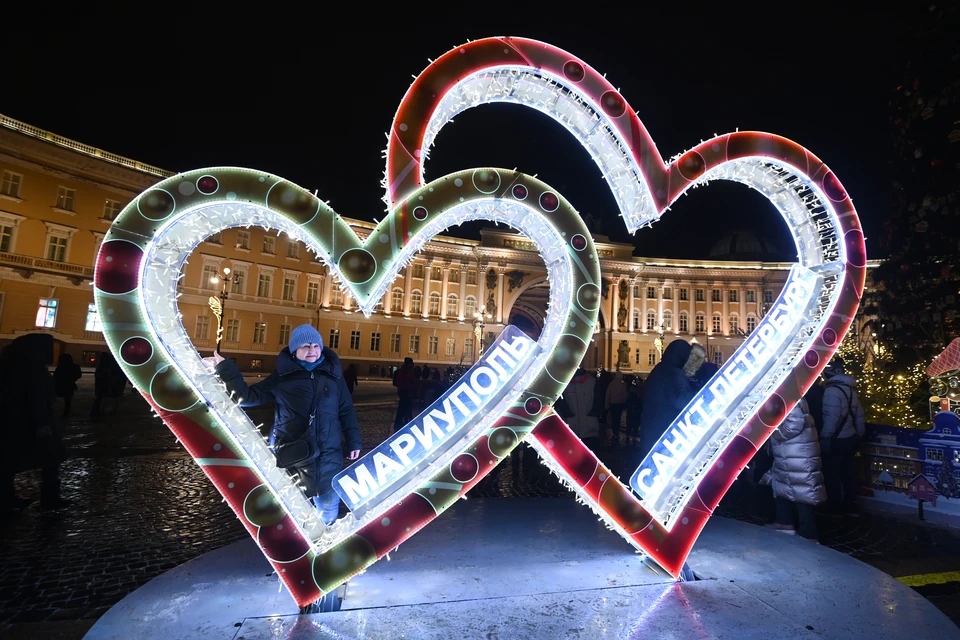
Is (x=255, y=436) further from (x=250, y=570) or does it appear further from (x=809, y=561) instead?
(x=809, y=561)

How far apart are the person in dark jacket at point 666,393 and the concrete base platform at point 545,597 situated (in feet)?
3.48

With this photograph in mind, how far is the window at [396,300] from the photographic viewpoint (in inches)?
1775

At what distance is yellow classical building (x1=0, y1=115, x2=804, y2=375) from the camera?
27.5 meters

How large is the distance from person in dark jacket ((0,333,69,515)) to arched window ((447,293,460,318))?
143ft

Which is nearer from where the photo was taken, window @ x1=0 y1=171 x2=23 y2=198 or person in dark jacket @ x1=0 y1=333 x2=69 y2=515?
person in dark jacket @ x1=0 y1=333 x2=69 y2=515

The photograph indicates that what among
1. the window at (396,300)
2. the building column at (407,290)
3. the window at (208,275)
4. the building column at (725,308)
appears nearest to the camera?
the window at (208,275)

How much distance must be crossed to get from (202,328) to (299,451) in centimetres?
3570

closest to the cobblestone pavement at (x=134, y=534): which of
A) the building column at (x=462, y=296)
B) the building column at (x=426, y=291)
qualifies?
the building column at (x=426, y=291)

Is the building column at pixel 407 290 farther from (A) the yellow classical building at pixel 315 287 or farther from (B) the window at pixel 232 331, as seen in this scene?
(B) the window at pixel 232 331

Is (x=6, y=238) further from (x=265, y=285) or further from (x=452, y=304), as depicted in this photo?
(x=452, y=304)

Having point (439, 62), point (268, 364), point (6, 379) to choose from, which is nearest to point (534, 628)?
point (439, 62)

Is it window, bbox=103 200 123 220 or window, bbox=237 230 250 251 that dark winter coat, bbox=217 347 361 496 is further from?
window, bbox=237 230 250 251

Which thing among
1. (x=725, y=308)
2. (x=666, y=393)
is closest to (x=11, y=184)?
(x=666, y=393)

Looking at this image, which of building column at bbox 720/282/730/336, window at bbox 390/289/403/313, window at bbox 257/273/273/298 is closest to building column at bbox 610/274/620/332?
building column at bbox 720/282/730/336
